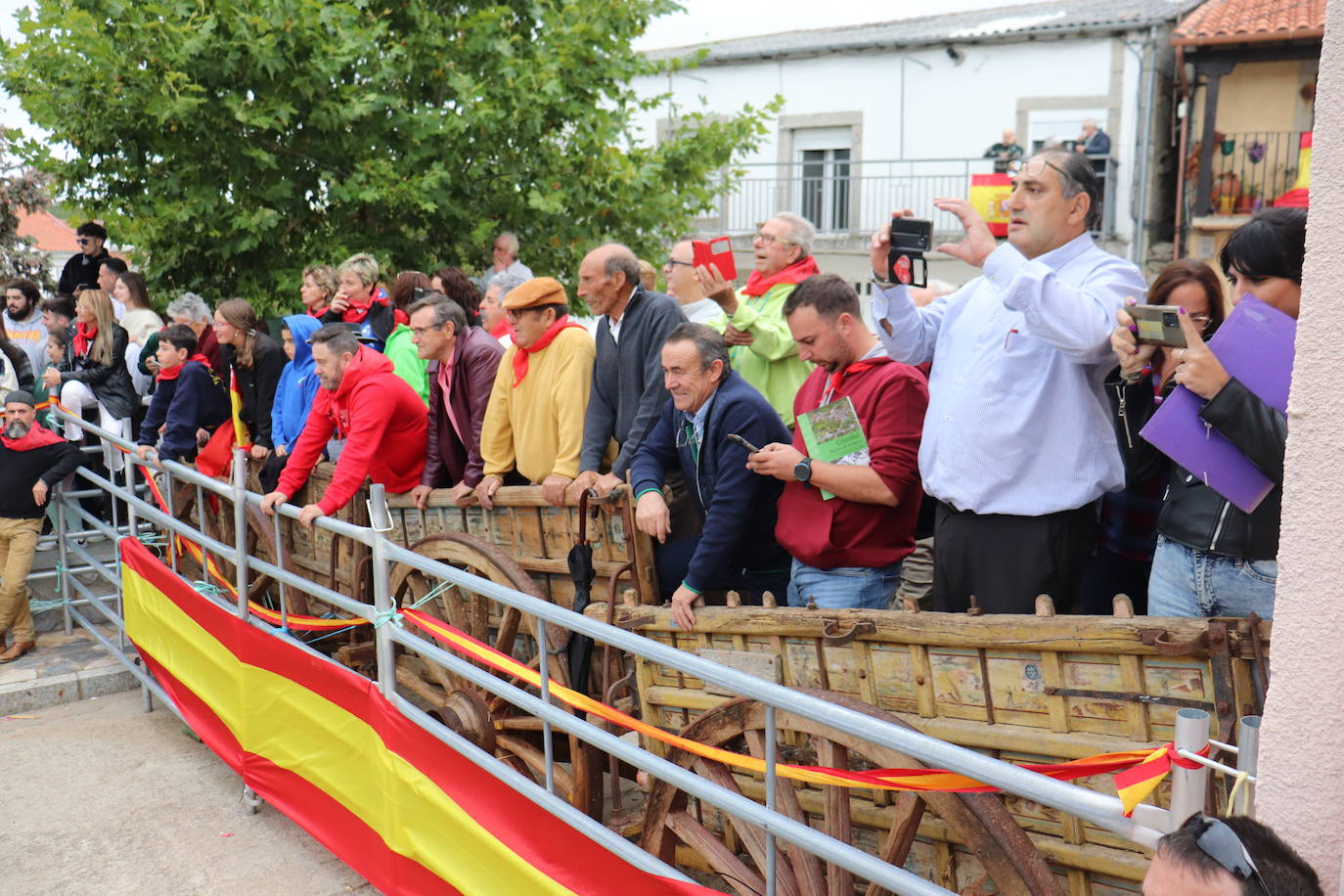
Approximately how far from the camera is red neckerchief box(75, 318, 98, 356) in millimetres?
8742

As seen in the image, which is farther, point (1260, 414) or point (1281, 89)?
point (1281, 89)

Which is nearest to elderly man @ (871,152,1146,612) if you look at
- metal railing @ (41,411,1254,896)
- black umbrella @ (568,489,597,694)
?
metal railing @ (41,411,1254,896)

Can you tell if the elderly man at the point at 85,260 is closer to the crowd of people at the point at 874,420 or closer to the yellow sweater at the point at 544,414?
the crowd of people at the point at 874,420

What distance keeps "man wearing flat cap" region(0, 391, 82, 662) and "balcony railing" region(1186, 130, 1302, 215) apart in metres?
15.3

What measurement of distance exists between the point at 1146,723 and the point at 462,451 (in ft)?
11.8

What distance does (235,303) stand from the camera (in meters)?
6.97

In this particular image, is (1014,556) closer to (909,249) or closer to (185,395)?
(909,249)

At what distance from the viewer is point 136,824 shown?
5.14m

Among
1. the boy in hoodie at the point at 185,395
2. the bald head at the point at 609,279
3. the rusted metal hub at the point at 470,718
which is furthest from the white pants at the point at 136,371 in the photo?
the rusted metal hub at the point at 470,718

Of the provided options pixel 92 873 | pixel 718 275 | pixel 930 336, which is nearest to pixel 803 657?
pixel 930 336

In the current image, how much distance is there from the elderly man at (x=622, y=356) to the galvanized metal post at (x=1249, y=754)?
297cm

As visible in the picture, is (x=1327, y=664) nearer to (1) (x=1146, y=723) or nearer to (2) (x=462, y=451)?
(1) (x=1146, y=723)

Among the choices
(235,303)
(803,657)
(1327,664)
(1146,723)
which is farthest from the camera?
(235,303)

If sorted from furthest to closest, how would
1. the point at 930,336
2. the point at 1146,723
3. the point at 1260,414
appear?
1. the point at 930,336
2. the point at 1146,723
3. the point at 1260,414
